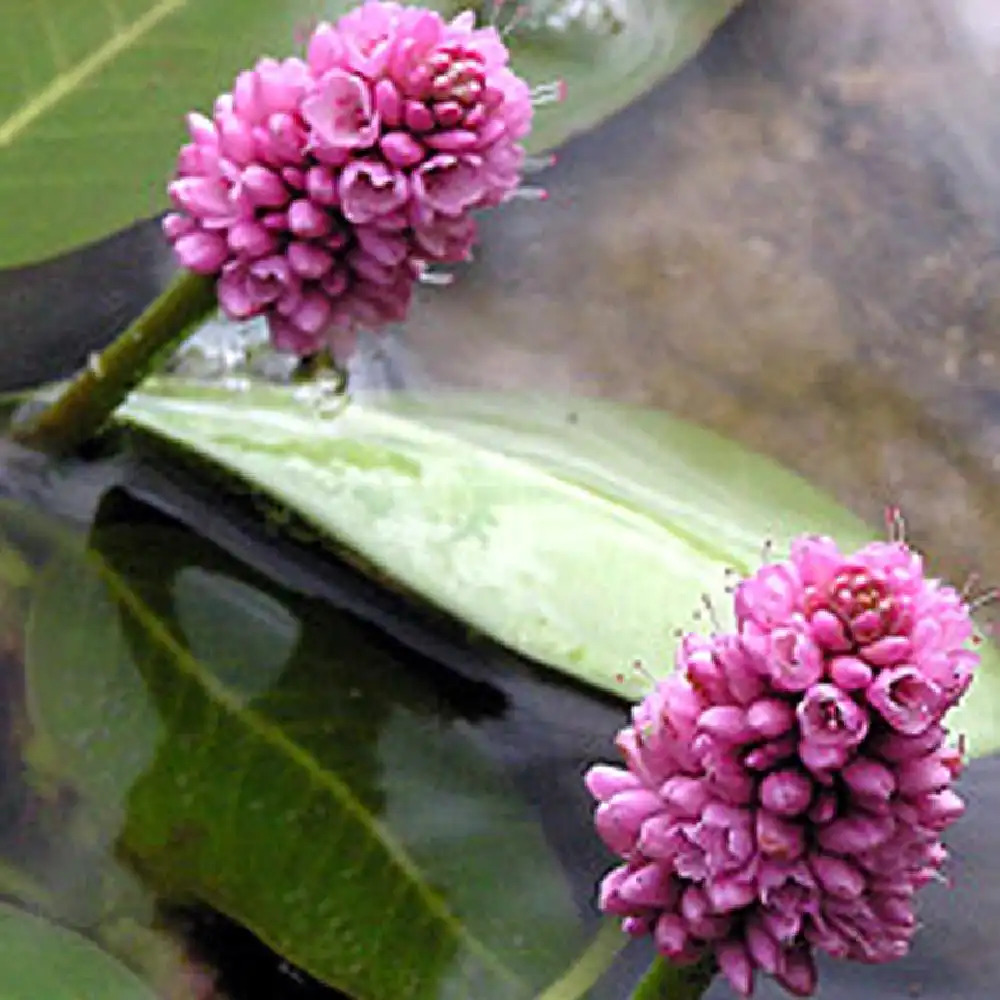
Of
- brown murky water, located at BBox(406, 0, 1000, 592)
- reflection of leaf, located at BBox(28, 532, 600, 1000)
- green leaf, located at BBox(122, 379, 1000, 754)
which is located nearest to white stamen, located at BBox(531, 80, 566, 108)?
brown murky water, located at BBox(406, 0, 1000, 592)

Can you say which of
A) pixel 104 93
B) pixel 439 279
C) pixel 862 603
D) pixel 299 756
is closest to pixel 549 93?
pixel 439 279

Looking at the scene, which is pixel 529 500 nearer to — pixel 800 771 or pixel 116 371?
pixel 116 371

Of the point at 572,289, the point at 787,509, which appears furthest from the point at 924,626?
the point at 572,289

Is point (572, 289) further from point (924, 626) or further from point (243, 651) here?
point (924, 626)

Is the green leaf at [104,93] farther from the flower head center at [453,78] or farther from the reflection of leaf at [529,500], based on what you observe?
the flower head center at [453,78]

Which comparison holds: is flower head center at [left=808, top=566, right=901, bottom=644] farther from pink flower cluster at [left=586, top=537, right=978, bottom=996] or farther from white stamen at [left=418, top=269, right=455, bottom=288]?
white stamen at [left=418, top=269, right=455, bottom=288]

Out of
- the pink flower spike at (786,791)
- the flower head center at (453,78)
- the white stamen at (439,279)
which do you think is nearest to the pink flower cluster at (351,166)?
the flower head center at (453,78)
